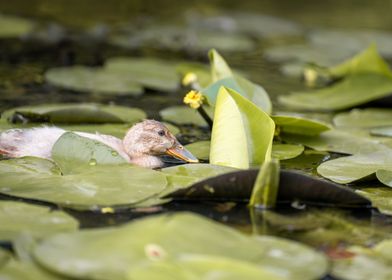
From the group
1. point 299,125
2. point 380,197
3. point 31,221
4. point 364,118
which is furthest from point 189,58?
point 31,221

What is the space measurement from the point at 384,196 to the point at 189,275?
1.32 meters

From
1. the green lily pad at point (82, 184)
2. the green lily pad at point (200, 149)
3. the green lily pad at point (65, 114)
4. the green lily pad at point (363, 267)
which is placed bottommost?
the green lily pad at point (363, 267)

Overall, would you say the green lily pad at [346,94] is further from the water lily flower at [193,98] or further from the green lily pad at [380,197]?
the green lily pad at [380,197]

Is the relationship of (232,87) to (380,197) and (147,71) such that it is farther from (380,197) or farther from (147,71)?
(147,71)

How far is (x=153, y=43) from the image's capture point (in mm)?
6547

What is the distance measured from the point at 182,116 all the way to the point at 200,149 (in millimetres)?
701

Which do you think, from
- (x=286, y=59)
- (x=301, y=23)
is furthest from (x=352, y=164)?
(x=301, y=23)

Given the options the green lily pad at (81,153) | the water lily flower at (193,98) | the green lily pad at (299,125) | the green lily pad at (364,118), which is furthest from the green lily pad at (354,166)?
the green lily pad at (81,153)

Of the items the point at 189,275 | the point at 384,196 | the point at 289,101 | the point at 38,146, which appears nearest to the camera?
the point at 189,275

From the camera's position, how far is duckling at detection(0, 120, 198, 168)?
3365mm

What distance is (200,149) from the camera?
3.67 m

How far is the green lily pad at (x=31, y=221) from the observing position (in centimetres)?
246

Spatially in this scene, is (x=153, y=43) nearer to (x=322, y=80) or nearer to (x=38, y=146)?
(x=322, y=80)

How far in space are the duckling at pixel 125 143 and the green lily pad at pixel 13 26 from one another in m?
2.96
